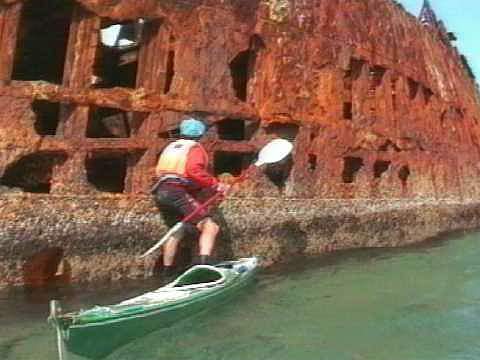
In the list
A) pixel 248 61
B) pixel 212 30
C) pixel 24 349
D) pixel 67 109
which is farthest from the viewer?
pixel 248 61

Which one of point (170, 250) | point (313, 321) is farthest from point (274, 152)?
point (313, 321)

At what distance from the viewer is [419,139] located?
1330cm

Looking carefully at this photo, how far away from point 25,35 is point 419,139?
25.8 ft

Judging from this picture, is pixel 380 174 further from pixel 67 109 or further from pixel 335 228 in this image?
pixel 67 109

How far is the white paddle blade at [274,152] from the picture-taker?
28.7 ft

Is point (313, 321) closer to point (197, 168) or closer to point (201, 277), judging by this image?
point (201, 277)

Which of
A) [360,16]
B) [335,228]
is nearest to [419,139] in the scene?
[360,16]

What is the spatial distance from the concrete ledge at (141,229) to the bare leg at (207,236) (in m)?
0.50

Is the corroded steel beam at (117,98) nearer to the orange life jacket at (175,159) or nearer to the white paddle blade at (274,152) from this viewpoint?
the white paddle blade at (274,152)

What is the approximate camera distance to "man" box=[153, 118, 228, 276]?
7410 mm

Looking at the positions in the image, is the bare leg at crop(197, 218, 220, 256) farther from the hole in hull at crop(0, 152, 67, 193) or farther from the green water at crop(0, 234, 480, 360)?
the hole in hull at crop(0, 152, 67, 193)

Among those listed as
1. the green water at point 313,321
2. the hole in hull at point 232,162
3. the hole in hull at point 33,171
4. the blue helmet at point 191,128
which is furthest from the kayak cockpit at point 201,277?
the hole in hull at point 232,162

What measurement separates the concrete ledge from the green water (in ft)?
1.07

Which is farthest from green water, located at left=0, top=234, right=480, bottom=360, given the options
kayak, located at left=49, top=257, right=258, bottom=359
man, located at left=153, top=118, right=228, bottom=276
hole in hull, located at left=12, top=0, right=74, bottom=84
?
hole in hull, located at left=12, top=0, right=74, bottom=84
